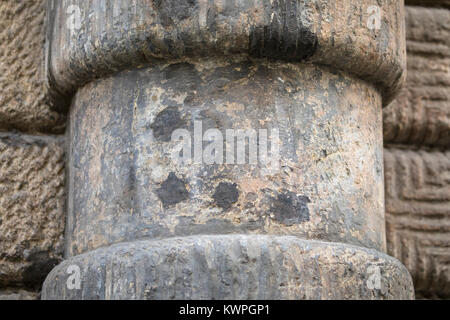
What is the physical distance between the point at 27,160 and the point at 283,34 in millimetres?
489

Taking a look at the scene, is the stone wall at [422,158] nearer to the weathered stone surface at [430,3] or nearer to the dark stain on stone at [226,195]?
the weathered stone surface at [430,3]

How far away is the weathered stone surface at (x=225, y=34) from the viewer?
108 centimetres

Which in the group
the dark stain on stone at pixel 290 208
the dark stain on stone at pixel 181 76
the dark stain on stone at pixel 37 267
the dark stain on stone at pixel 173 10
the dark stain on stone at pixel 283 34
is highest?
the dark stain on stone at pixel 173 10

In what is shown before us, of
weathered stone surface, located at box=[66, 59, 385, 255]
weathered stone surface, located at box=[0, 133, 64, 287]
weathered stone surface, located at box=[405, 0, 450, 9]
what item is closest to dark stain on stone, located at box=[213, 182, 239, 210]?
weathered stone surface, located at box=[66, 59, 385, 255]

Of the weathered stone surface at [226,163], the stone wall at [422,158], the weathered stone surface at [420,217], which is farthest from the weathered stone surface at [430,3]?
the weathered stone surface at [226,163]

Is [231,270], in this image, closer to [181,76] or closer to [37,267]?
[181,76]

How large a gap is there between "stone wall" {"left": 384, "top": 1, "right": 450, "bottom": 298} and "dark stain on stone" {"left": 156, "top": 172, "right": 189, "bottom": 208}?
516 mm

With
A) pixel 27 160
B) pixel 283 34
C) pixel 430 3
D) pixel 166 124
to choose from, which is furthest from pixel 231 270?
pixel 430 3

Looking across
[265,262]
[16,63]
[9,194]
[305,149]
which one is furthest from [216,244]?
[16,63]

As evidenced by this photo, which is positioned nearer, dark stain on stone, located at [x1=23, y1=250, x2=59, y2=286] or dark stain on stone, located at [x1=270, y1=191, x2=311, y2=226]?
dark stain on stone, located at [x1=270, y1=191, x2=311, y2=226]

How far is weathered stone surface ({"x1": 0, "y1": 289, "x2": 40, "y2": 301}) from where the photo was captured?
1.24m

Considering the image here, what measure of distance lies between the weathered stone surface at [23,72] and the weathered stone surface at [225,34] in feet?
0.46

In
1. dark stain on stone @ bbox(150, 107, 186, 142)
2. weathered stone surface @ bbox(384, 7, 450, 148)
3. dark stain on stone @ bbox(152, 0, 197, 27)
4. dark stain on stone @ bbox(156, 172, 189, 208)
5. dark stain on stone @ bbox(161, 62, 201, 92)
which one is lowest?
dark stain on stone @ bbox(156, 172, 189, 208)

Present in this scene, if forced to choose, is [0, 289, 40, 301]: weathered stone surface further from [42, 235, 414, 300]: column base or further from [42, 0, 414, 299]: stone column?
[42, 235, 414, 300]: column base
